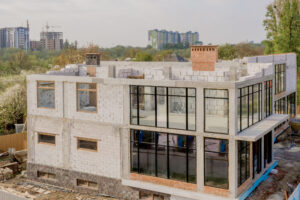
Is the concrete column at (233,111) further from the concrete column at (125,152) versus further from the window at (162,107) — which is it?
the concrete column at (125,152)

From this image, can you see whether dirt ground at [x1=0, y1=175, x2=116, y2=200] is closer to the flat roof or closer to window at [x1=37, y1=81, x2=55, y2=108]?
window at [x1=37, y1=81, x2=55, y2=108]

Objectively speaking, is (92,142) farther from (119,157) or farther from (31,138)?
(31,138)

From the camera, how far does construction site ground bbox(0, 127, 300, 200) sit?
24141 millimetres

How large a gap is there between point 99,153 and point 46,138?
4.75m

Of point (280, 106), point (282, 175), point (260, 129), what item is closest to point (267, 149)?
point (282, 175)

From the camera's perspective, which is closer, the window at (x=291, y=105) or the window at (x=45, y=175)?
the window at (x=45, y=175)

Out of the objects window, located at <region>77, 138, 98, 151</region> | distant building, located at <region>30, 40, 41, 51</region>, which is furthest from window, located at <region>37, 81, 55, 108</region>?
distant building, located at <region>30, 40, 41, 51</region>

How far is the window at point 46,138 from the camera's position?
26938 millimetres

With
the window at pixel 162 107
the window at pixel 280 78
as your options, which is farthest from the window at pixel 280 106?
the window at pixel 162 107

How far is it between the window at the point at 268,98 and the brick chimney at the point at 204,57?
13.8 feet

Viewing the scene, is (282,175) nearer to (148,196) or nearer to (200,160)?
(200,160)

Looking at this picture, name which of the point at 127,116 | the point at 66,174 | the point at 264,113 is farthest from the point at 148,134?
the point at 264,113

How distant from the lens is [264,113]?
26.3 m

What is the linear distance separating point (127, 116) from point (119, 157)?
8.84ft
